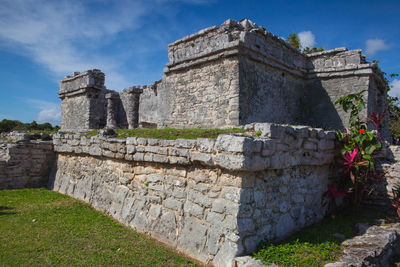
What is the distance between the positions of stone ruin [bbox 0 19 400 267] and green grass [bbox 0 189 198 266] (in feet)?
1.02

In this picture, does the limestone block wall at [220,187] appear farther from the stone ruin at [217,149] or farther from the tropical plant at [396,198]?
the tropical plant at [396,198]

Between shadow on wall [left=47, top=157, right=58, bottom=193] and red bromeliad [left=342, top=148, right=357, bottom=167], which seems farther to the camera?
shadow on wall [left=47, top=157, right=58, bottom=193]

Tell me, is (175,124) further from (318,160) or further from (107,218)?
(318,160)

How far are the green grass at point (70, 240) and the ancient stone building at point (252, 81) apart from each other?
430 centimetres

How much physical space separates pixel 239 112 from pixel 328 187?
3.22 metres

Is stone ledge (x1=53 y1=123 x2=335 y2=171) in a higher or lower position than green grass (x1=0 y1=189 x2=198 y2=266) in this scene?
higher

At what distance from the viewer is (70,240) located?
4504 millimetres

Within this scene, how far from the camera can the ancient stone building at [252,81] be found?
26.1 ft

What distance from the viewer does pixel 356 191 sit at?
537 cm

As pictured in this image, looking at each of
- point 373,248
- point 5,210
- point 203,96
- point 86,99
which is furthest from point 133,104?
point 373,248

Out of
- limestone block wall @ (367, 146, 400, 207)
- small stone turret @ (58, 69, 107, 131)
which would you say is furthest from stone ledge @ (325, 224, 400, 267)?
small stone turret @ (58, 69, 107, 131)

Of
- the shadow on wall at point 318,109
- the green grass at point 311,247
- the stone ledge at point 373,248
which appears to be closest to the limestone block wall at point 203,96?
the green grass at point 311,247

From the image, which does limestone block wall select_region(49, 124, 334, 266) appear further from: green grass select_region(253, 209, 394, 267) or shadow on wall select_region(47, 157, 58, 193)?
shadow on wall select_region(47, 157, 58, 193)

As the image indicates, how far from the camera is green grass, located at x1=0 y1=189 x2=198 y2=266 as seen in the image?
12.6ft
